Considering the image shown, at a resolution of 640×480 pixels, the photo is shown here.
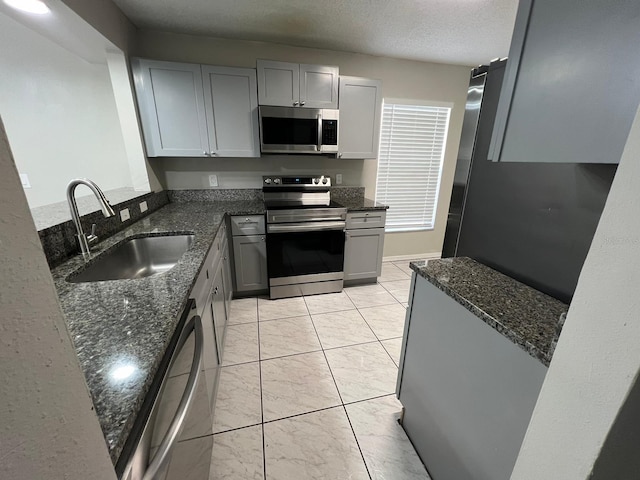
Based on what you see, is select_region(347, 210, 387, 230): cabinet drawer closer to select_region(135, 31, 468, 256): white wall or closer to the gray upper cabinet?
select_region(135, 31, 468, 256): white wall

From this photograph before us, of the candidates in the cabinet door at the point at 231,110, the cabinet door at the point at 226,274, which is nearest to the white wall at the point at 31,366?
the cabinet door at the point at 226,274

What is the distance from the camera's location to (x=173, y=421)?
0.64m

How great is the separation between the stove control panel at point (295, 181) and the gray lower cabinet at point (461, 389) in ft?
6.11

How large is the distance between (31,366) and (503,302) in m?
1.14

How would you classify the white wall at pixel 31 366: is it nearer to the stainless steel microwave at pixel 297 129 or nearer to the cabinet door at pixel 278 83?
the stainless steel microwave at pixel 297 129

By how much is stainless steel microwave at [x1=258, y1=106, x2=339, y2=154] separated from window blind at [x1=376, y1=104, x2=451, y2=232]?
955 millimetres

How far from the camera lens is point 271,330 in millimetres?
2186

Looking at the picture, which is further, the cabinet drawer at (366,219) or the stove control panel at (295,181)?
the stove control panel at (295,181)

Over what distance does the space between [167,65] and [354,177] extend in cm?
209

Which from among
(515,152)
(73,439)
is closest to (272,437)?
(73,439)

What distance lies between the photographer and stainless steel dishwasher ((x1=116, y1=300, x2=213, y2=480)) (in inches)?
20.8

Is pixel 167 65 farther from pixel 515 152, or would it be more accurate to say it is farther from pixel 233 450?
pixel 233 450

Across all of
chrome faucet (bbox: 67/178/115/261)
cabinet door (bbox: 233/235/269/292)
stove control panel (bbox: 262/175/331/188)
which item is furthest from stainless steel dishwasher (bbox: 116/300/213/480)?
stove control panel (bbox: 262/175/331/188)

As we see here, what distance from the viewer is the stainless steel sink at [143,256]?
149 cm
